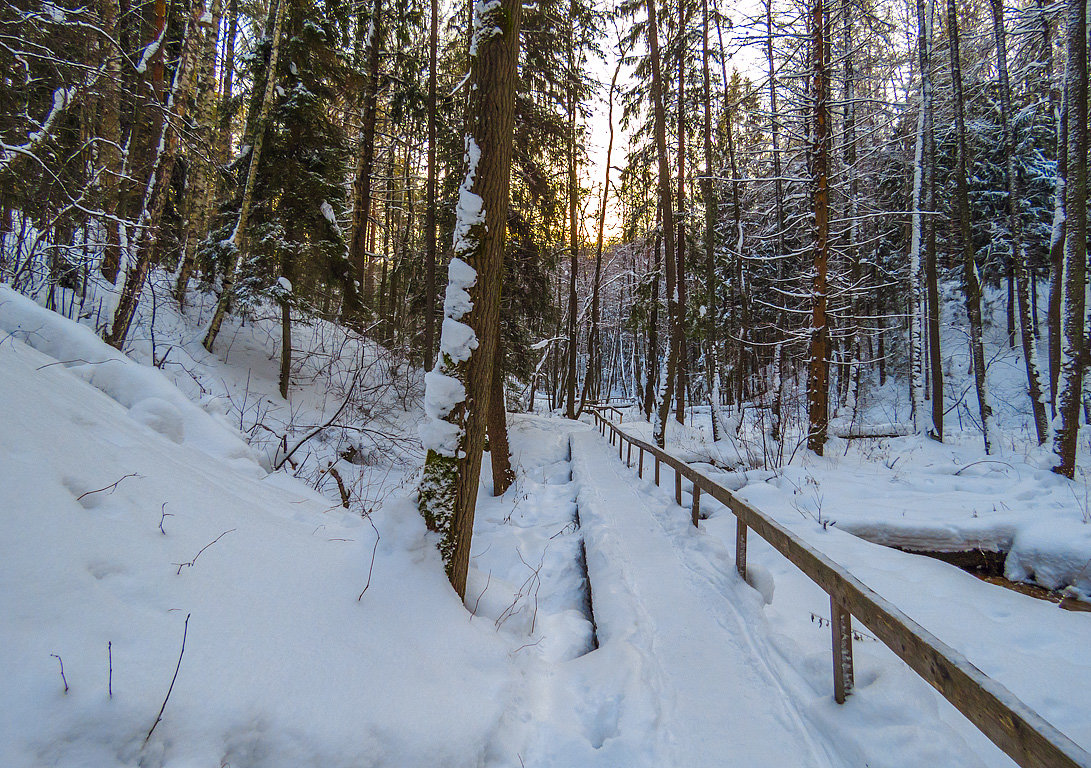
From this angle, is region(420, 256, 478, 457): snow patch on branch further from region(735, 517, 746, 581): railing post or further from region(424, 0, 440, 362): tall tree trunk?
region(424, 0, 440, 362): tall tree trunk

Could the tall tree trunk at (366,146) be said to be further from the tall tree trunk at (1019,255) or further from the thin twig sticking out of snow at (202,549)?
the tall tree trunk at (1019,255)

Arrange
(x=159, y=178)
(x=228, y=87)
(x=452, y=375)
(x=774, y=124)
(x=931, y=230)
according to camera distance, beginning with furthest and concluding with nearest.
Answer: (x=931, y=230) → (x=228, y=87) → (x=774, y=124) → (x=159, y=178) → (x=452, y=375)

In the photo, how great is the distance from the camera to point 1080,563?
417cm

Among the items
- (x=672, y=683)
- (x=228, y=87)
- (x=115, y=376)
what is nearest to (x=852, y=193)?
(x=672, y=683)

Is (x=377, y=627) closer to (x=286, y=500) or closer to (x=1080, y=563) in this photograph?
(x=286, y=500)

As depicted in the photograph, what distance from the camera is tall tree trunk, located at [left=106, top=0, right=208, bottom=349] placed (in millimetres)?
6738

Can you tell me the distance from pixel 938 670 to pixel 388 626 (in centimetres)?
265

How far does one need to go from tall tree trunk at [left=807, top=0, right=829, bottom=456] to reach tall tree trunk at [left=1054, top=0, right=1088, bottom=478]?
3565 millimetres

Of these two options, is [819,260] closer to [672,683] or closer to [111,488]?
[672,683]

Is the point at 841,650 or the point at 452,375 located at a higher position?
the point at 452,375

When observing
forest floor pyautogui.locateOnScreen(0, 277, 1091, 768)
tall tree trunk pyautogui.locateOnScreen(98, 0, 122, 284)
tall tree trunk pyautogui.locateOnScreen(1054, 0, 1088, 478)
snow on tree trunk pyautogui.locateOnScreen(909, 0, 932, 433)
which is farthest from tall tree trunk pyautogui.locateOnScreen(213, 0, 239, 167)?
snow on tree trunk pyautogui.locateOnScreen(909, 0, 932, 433)

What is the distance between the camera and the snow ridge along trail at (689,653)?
230cm

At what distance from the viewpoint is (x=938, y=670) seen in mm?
1756

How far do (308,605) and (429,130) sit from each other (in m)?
13.0
